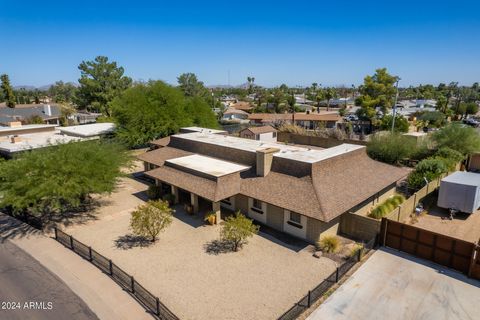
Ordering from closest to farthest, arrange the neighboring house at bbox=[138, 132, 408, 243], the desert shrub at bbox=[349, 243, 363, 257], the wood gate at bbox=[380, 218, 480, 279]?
1. the wood gate at bbox=[380, 218, 480, 279]
2. the desert shrub at bbox=[349, 243, 363, 257]
3. the neighboring house at bbox=[138, 132, 408, 243]

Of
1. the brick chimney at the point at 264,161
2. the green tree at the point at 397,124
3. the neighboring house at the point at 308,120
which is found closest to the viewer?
the brick chimney at the point at 264,161

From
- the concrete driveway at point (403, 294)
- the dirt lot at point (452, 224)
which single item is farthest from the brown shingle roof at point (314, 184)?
the concrete driveway at point (403, 294)

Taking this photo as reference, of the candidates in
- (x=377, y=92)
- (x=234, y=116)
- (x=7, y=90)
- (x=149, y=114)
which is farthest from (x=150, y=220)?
(x=7, y=90)

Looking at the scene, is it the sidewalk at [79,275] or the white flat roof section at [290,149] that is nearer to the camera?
the sidewalk at [79,275]

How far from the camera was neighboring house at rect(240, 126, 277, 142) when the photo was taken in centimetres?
5094

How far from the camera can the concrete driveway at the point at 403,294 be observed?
44.5 ft

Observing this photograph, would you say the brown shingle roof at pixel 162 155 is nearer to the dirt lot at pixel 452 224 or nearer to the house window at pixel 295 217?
the house window at pixel 295 217

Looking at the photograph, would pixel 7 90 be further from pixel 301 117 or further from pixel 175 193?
pixel 175 193

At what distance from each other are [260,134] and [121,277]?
37.8m

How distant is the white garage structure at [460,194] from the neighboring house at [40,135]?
40.2 metres

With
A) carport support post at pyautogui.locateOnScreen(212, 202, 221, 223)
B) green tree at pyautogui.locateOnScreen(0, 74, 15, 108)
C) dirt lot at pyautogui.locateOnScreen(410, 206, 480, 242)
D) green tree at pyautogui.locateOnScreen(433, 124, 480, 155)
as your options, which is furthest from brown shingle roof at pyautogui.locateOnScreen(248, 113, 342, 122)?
green tree at pyautogui.locateOnScreen(0, 74, 15, 108)

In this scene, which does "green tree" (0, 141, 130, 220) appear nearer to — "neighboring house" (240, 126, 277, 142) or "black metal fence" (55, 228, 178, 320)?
"black metal fence" (55, 228, 178, 320)

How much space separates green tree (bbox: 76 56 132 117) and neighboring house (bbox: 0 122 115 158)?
59.0 feet

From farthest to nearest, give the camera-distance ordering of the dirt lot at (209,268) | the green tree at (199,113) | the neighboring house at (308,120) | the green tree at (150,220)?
the neighboring house at (308,120) → the green tree at (199,113) → the green tree at (150,220) → the dirt lot at (209,268)
